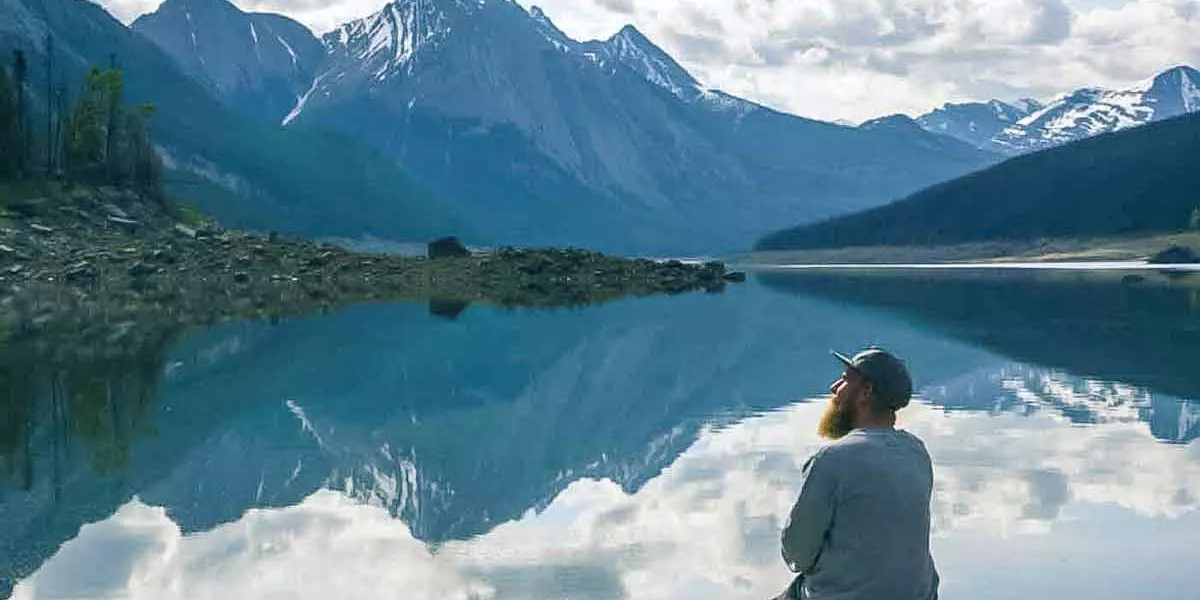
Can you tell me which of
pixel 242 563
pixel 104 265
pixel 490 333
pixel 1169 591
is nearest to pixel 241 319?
pixel 490 333

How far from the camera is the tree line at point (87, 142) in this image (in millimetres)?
128875

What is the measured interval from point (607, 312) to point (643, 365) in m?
31.0

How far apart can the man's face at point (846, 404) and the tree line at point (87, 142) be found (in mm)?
127246

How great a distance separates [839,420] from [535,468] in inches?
773

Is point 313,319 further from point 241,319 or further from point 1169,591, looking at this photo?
point 1169,591

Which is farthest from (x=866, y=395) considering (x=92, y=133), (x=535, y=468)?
(x=92, y=133)

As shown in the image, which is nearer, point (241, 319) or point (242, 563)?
point (242, 563)

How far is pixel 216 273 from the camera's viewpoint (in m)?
110

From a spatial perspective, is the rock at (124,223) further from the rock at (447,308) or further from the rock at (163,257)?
the rock at (447,308)

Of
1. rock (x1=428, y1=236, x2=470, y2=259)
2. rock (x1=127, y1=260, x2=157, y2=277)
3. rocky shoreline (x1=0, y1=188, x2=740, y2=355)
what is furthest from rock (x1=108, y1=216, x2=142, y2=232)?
rock (x1=428, y1=236, x2=470, y2=259)

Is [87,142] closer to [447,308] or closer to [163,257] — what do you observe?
[163,257]

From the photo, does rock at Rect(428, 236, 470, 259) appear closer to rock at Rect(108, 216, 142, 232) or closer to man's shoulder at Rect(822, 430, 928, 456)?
rock at Rect(108, 216, 142, 232)

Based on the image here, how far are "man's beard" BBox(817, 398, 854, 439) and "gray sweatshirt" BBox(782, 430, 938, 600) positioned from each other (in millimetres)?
267

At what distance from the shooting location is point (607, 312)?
85250 mm
